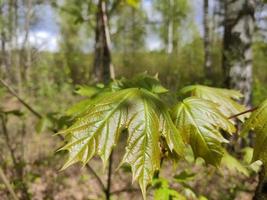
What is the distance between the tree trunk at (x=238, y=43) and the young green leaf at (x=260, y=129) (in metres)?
4.11

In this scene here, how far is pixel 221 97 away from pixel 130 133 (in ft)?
1.48

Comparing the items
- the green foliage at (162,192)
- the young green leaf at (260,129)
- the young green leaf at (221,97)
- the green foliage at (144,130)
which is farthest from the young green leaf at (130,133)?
the green foliage at (162,192)

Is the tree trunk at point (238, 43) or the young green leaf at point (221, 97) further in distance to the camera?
the tree trunk at point (238, 43)

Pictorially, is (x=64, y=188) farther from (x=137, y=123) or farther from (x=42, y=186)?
(x=137, y=123)

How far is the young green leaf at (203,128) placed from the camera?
96 cm

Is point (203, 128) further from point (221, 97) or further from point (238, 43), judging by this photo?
point (238, 43)

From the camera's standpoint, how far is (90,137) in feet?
2.93

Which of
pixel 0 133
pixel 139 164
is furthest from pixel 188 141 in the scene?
pixel 0 133

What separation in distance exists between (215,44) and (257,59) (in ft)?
8.12

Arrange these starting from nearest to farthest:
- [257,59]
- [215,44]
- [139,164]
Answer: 1. [139,164]
2. [257,59]
3. [215,44]

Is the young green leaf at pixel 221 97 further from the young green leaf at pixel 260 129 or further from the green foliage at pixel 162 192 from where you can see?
the green foliage at pixel 162 192

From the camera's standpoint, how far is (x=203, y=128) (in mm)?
965

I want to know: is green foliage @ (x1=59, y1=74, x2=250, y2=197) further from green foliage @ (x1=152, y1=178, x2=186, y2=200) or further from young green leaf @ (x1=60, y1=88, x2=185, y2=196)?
green foliage @ (x1=152, y1=178, x2=186, y2=200)

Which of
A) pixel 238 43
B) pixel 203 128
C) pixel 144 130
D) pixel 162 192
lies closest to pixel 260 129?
pixel 203 128
